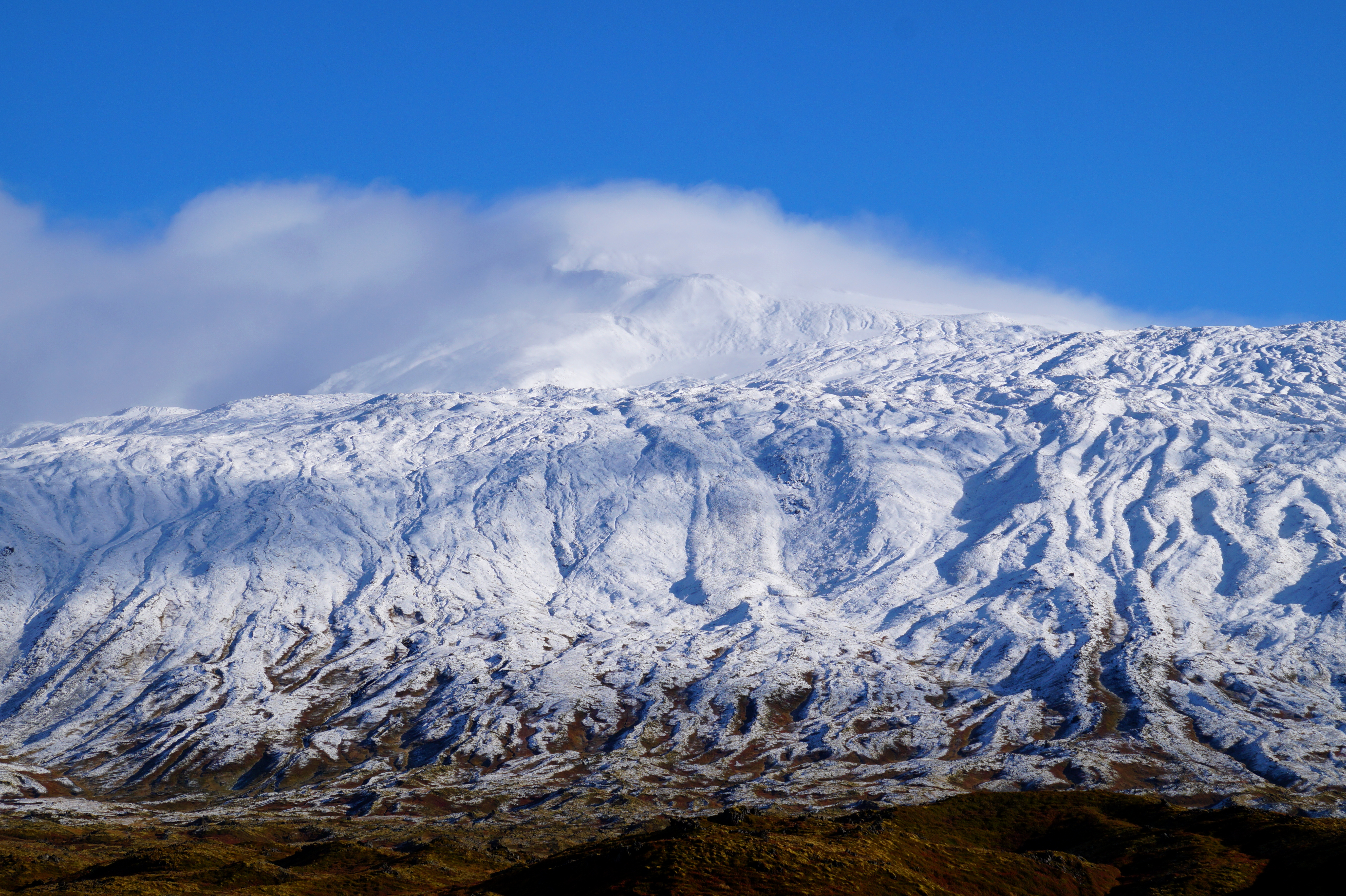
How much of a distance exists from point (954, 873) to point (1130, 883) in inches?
639

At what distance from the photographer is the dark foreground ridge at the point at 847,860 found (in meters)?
59.6

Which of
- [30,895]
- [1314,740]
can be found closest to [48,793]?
[30,895]

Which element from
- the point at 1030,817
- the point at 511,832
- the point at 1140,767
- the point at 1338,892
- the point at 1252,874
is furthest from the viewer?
the point at 1140,767

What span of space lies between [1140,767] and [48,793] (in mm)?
214264

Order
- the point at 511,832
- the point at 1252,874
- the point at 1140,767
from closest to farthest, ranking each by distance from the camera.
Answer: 1. the point at 1252,874
2. the point at 511,832
3. the point at 1140,767

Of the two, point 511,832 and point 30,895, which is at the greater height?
point 30,895

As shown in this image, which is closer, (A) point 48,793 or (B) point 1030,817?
(B) point 1030,817

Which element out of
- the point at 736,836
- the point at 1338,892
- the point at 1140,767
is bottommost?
the point at 1140,767

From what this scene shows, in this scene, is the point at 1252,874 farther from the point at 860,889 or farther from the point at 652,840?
the point at 652,840

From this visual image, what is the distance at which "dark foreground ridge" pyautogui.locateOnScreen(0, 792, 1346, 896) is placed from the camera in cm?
5959

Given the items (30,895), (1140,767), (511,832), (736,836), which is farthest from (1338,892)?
(1140,767)

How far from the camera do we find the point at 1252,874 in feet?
235

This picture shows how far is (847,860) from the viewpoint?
61156 millimetres

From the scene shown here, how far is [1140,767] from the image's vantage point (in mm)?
187375
